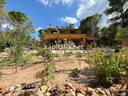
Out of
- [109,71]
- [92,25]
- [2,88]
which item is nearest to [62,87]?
[109,71]

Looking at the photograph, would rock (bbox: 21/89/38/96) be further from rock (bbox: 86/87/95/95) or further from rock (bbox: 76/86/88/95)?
rock (bbox: 86/87/95/95)

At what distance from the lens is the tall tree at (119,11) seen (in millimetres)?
22367

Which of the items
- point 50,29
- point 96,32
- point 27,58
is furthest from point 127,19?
point 27,58

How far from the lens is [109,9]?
76.0 feet

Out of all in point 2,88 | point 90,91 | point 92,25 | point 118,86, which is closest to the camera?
point 90,91

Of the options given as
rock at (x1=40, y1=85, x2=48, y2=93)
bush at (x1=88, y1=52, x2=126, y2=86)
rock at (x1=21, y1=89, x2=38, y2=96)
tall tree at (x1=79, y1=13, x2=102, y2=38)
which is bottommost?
rock at (x1=21, y1=89, x2=38, y2=96)

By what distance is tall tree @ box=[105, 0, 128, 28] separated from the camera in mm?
22367

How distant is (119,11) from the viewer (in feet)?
75.1

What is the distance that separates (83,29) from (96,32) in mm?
2728

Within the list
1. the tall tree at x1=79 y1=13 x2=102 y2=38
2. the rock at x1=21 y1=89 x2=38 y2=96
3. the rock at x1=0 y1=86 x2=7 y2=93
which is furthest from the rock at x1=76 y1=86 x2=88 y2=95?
the tall tree at x1=79 y1=13 x2=102 y2=38

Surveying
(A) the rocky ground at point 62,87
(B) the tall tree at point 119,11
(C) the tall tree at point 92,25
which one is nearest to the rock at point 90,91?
(A) the rocky ground at point 62,87

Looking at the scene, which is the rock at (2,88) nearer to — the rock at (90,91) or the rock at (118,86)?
the rock at (90,91)

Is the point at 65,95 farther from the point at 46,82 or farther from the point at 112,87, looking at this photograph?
the point at 112,87

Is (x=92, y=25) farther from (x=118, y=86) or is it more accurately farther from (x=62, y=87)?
(x=62, y=87)
